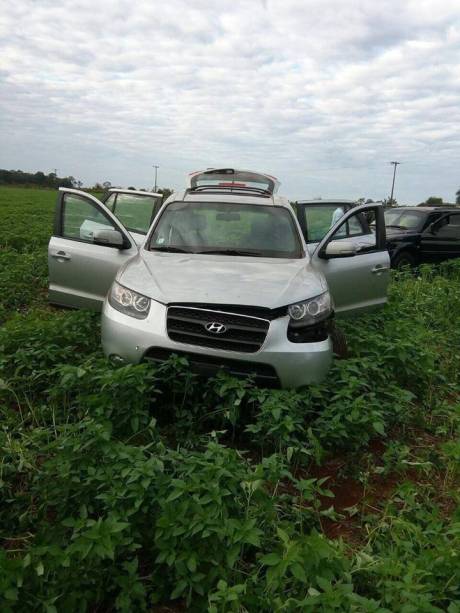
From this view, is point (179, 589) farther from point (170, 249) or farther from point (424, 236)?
point (424, 236)

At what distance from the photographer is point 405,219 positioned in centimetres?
1289

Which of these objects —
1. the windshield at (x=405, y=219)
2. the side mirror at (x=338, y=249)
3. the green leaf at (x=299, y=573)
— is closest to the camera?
the green leaf at (x=299, y=573)

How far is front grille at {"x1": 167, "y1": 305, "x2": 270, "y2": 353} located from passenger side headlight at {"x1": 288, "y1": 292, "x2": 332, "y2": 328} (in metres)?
0.24

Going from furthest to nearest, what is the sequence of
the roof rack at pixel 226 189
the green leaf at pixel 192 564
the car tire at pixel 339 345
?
1. the roof rack at pixel 226 189
2. the car tire at pixel 339 345
3. the green leaf at pixel 192 564

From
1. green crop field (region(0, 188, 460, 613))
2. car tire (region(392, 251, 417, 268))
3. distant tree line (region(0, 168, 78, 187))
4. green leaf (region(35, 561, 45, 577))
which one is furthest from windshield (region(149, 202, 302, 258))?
distant tree line (region(0, 168, 78, 187))

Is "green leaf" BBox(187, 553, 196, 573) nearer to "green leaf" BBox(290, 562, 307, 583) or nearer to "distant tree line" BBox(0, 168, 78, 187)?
"green leaf" BBox(290, 562, 307, 583)

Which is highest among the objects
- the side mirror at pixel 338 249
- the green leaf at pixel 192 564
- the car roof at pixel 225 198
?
the car roof at pixel 225 198

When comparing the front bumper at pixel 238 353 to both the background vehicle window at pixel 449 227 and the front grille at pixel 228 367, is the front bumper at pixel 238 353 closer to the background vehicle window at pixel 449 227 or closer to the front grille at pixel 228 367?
the front grille at pixel 228 367

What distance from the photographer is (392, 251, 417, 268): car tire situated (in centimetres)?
1223

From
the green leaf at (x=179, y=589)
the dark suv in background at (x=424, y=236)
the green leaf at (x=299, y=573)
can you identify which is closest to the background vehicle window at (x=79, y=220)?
the green leaf at (x=179, y=589)

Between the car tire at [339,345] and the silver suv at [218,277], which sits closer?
the silver suv at [218,277]

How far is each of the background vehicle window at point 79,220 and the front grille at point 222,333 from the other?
83.9 inches

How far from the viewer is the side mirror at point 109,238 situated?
5.02 meters

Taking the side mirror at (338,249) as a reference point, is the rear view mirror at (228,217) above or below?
above
